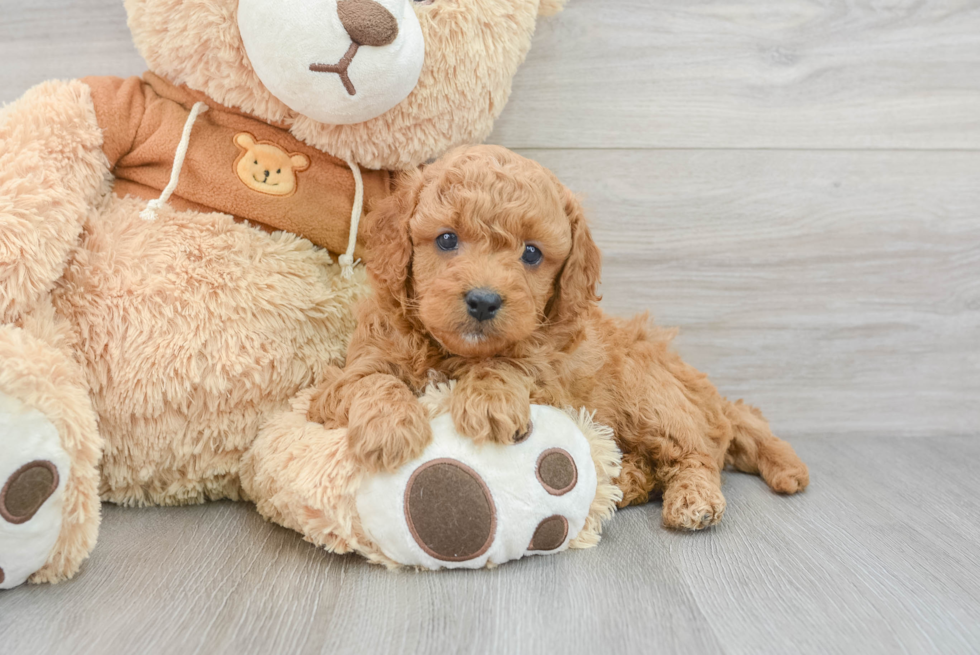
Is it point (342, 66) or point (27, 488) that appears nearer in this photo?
point (27, 488)

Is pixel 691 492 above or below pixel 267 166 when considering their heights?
below

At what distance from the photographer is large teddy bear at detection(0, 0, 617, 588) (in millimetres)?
1193

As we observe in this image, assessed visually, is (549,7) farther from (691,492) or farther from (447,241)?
(691,492)

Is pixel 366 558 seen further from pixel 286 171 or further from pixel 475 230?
pixel 286 171

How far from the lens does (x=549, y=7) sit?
1.61 meters

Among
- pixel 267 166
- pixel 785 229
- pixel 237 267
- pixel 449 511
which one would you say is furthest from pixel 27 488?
pixel 785 229

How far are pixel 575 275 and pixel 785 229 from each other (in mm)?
924

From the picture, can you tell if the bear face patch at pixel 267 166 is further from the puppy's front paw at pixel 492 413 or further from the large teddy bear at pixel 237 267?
the puppy's front paw at pixel 492 413

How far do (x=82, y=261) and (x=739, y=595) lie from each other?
1.34 metres

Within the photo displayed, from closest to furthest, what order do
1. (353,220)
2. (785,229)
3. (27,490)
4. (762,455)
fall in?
(27,490) → (353,220) → (762,455) → (785,229)

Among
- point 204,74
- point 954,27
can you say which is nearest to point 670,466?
point 204,74

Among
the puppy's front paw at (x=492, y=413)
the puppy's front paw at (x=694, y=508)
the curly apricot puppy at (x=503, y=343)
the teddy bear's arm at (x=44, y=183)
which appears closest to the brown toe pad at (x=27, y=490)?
the teddy bear's arm at (x=44, y=183)

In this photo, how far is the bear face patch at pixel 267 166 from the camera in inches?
58.4

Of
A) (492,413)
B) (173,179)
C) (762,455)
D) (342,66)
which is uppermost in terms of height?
(342,66)
